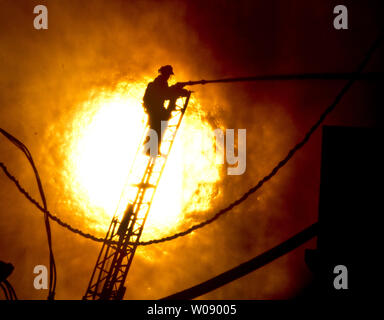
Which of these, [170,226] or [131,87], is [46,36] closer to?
[131,87]

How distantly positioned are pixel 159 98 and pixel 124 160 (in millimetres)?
8009

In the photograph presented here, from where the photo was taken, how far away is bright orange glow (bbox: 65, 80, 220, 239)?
16.7m

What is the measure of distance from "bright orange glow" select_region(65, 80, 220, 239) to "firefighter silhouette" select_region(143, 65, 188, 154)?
663cm

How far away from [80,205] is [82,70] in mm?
6526

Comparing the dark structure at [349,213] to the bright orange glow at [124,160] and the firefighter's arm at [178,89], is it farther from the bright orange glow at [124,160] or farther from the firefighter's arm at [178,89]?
the bright orange glow at [124,160]

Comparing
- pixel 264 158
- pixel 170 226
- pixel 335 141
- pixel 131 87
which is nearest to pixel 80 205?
pixel 170 226

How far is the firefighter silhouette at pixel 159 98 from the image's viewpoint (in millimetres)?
9898

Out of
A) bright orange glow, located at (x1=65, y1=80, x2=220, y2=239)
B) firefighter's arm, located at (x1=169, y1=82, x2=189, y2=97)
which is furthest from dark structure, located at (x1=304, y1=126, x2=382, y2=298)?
bright orange glow, located at (x1=65, y1=80, x2=220, y2=239)

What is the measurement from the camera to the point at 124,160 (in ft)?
56.8

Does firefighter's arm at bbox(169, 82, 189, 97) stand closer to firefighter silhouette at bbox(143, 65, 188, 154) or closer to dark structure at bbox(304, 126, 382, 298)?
firefighter silhouette at bbox(143, 65, 188, 154)

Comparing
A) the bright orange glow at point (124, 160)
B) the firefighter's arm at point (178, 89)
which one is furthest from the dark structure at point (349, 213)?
the bright orange glow at point (124, 160)

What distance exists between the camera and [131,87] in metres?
17.0

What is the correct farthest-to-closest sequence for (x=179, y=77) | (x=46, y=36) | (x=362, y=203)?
(x=179, y=77) → (x=46, y=36) → (x=362, y=203)

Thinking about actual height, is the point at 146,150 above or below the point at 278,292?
above
